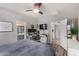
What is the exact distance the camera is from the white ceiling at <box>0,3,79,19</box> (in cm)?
163

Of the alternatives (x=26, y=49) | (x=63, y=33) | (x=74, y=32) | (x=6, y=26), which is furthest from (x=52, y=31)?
(x=6, y=26)

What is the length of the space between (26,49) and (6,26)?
47cm

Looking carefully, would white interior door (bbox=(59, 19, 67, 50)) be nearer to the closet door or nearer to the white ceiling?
the closet door

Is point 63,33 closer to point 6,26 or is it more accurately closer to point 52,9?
point 52,9

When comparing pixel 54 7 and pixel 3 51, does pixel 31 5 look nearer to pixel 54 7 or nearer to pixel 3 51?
pixel 54 7

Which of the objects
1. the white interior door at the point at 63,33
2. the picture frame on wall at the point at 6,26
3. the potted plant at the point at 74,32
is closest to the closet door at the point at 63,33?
the white interior door at the point at 63,33

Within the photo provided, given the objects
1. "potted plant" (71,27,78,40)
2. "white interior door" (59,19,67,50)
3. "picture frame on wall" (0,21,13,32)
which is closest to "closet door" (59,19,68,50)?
"white interior door" (59,19,67,50)

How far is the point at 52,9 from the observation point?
65.8 inches

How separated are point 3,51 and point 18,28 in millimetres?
417

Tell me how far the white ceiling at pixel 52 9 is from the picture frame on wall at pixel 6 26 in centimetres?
22

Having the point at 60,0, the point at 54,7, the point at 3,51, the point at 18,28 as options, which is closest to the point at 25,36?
the point at 18,28

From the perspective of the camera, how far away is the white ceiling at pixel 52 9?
163 cm

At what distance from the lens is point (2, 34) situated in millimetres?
1634

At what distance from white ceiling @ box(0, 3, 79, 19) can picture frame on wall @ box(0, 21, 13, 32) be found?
0.22 m
